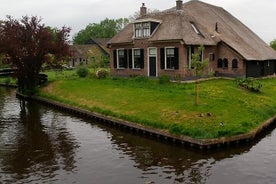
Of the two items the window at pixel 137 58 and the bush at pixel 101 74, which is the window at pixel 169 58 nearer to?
the window at pixel 137 58

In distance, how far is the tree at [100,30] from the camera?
109 meters

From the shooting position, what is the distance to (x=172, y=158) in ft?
55.8

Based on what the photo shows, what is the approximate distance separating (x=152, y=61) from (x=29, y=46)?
1218 centimetres

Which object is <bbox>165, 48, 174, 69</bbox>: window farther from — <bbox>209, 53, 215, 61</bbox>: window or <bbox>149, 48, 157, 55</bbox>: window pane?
<bbox>209, 53, 215, 61</bbox>: window

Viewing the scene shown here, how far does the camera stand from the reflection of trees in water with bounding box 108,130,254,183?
14960mm

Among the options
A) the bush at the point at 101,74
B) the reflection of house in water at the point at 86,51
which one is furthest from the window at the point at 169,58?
the reflection of house in water at the point at 86,51

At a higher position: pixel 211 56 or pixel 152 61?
pixel 211 56

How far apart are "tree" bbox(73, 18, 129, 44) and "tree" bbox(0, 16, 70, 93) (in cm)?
7081

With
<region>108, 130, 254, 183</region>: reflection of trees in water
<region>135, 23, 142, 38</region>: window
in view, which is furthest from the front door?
<region>108, 130, 254, 183</region>: reflection of trees in water

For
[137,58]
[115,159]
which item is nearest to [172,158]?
[115,159]

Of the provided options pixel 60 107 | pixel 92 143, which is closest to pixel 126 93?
pixel 60 107

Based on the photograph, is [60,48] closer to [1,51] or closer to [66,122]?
[1,51]

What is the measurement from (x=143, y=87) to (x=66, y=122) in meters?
8.61

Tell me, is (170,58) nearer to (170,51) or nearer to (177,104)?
(170,51)
